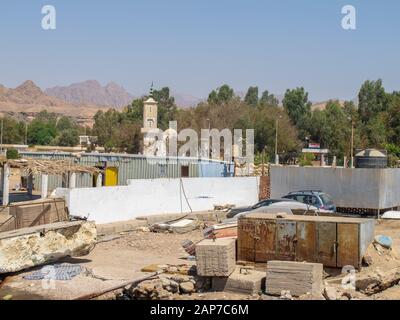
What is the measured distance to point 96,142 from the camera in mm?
78750

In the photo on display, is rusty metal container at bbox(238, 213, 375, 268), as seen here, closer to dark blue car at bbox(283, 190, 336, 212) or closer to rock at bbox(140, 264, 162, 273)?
rock at bbox(140, 264, 162, 273)

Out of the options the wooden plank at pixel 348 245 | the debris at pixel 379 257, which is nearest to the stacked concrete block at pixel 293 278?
the wooden plank at pixel 348 245

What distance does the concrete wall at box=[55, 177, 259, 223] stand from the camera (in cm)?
1761

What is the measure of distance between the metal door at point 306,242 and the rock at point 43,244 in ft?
15.7

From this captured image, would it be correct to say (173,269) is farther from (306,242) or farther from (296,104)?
(296,104)

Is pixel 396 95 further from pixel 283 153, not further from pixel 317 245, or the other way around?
pixel 317 245

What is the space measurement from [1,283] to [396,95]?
2724 inches

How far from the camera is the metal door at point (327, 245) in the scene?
11.4 meters

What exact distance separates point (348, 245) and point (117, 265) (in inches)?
205

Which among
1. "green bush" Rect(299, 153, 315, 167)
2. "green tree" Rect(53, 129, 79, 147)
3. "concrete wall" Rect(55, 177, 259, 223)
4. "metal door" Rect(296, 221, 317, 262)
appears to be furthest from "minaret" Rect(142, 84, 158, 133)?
"metal door" Rect(296, 221, 317, 262)

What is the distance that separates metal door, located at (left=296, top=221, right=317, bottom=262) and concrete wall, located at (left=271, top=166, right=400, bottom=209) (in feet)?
38.1

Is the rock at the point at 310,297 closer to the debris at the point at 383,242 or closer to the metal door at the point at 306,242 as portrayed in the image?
the metal door at the point at 306,242

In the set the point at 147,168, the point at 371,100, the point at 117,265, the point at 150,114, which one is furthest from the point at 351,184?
the point at 371,100

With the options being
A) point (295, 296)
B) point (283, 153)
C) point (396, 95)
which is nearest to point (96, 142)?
point (283, 153)
